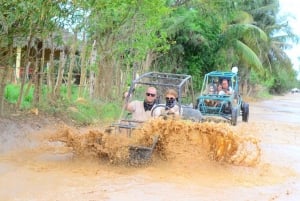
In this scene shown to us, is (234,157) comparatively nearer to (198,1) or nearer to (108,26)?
(108,26)

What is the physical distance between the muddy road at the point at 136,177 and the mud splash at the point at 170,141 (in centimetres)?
4

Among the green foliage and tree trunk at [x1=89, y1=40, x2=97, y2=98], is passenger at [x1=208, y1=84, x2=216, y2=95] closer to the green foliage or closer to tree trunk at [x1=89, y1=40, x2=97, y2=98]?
tree trunk at [x1=89, y1=40, x2=97, y2=98]

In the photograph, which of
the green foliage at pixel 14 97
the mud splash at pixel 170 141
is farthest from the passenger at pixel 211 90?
the mud splash at pixel 170 141

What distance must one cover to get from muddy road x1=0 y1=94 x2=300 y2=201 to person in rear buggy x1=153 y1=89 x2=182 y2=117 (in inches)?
20.5

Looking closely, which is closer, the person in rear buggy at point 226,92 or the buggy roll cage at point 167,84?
the buggy roll cage at point 167,84

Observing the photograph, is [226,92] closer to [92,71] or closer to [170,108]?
[92,71]

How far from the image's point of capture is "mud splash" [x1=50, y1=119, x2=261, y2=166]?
8508 mm

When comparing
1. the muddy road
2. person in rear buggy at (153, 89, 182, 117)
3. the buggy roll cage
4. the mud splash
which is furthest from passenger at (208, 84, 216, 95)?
the mud splash

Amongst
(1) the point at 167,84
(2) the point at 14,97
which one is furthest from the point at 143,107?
(2) the point at 14,97

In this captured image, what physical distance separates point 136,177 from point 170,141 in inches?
39.9

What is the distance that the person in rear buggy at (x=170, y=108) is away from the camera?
8951mm

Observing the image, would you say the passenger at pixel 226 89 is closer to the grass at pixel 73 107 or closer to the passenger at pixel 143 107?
the grass at pixel 73 107

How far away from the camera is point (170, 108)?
9078 mm

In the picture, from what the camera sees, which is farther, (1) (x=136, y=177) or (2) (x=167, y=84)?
(2) (x=167, y=84)
